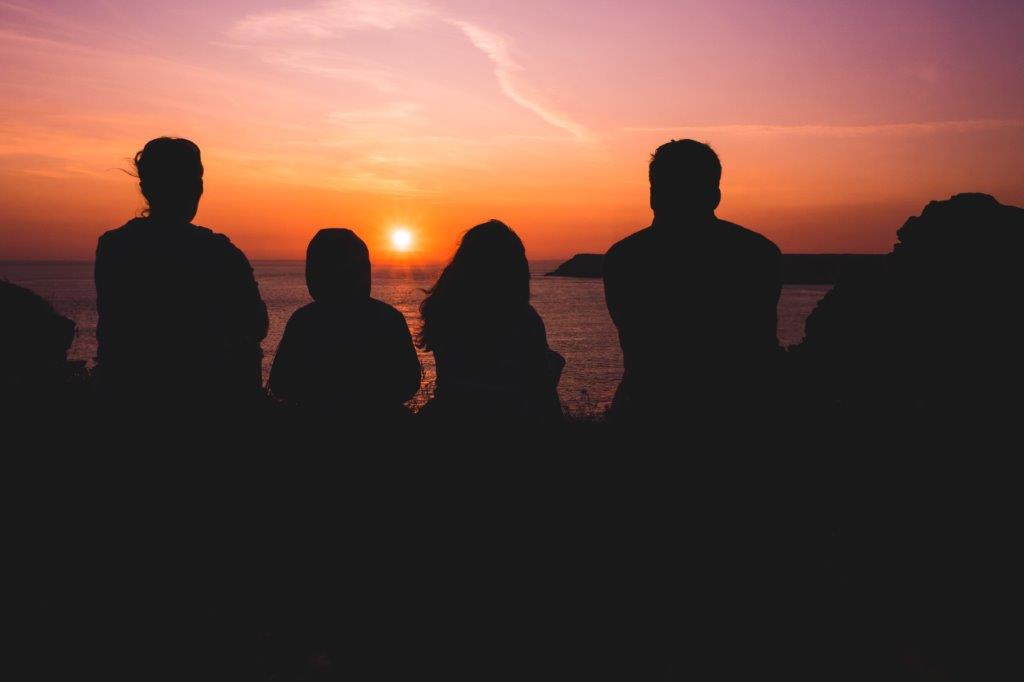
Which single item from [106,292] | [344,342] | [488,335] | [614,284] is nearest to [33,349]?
[106,292]

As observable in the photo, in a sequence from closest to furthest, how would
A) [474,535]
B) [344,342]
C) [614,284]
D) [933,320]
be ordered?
[614,284] → [344,342] → [474,535] → [933,320]

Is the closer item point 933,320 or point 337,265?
point 337,265

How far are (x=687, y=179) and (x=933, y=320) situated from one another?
7.37 metres

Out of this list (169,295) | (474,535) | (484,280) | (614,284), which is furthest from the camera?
(474,535)

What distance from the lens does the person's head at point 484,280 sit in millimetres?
3670

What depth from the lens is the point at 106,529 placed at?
4.76 meters

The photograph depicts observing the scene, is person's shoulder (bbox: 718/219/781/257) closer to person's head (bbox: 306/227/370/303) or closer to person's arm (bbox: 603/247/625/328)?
person's arm (bbox: 603/247/625/328)

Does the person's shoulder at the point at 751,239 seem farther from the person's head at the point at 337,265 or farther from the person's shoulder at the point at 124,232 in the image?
the person's shoulder at the point at 124,232

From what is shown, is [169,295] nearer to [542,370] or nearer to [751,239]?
[542,370]

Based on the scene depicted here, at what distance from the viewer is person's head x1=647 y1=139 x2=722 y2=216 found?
3.18 meters

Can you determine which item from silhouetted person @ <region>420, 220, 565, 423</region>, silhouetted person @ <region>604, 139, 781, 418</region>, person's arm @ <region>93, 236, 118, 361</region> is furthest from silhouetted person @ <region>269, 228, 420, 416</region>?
silhouetted person @ <region>604, 139, 781, 418</region>

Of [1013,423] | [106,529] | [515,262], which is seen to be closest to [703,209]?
[515,262]

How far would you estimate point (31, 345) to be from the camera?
31.4ft

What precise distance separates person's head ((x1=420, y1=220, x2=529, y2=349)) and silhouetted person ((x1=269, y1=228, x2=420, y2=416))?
0.96 feet
